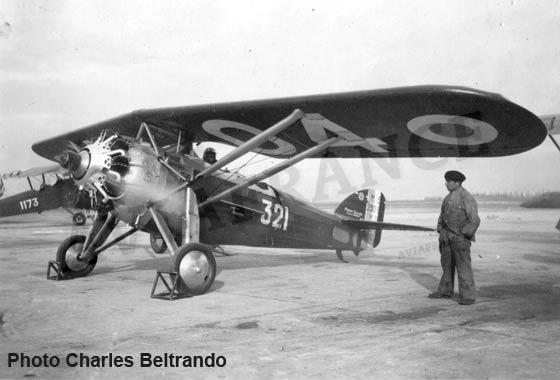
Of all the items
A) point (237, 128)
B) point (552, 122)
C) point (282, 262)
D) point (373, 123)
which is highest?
point (552, 122)

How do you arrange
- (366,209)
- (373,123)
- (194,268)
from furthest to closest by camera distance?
1. (366,209)
2. (373,123)
3. (194,268)

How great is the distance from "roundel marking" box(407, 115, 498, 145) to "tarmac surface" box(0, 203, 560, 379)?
83.0 inches

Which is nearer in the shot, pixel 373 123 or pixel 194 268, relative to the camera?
pixel 194 268

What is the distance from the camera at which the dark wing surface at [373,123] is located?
582cm

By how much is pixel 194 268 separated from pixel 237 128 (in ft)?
8.57

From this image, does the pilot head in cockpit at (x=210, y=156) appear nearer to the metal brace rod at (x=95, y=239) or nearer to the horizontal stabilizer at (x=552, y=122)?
the metal brace rod at (x=95, y=239)

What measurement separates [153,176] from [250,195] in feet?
7.52

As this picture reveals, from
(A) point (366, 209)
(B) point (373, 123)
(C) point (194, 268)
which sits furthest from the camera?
(A) point (366, 209)

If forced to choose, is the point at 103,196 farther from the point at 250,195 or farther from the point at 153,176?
the point at 250,195

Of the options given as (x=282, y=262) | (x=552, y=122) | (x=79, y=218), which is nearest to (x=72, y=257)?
(x=282, y=262)

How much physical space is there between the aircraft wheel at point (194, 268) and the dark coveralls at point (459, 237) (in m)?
2.97

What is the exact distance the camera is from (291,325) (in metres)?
4.95

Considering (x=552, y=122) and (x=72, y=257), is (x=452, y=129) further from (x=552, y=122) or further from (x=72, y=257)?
(x=72, y=257)

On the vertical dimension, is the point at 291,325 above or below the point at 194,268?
below
